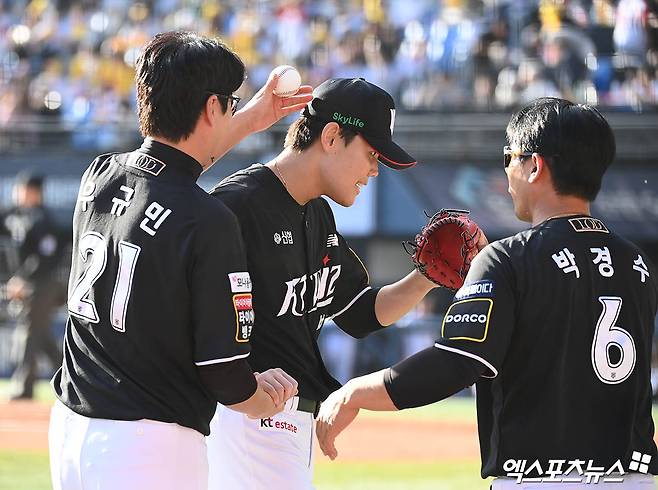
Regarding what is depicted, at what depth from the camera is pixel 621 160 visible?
1489 cm

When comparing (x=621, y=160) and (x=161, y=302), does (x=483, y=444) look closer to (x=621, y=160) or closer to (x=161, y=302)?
(x=161, y=302)

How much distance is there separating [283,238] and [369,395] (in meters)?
0.90

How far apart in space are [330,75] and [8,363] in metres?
6.53

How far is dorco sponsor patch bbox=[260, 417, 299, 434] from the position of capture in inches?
150

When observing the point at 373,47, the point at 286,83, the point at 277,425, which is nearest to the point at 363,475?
the point at 277,425

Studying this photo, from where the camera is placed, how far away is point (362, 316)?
14.6 ft

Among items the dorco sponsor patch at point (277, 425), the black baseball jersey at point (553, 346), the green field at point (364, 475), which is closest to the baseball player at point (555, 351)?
the black baseball jersey at point (553, 346)

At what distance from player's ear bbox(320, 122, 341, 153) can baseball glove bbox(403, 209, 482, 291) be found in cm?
47

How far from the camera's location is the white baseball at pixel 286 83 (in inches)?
152

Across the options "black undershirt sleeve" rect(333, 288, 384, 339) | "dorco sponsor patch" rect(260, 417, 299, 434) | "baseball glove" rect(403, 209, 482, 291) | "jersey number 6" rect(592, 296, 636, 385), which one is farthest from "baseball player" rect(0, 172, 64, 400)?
"jersey number 6" rect(592, 296, 636, 385)

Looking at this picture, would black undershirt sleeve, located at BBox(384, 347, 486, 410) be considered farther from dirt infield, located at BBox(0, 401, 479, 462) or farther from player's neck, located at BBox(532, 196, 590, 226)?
dirt infield, located at BBox(0, 401, 479, 462)

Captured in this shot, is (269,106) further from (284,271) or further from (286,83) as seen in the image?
(284,271)

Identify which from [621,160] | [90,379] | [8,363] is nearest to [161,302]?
→ [90,379]

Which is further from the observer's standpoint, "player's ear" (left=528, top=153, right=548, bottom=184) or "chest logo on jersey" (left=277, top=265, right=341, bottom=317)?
"chest logo on jersey" (left=277, top=265, right=341, bottom=317)
